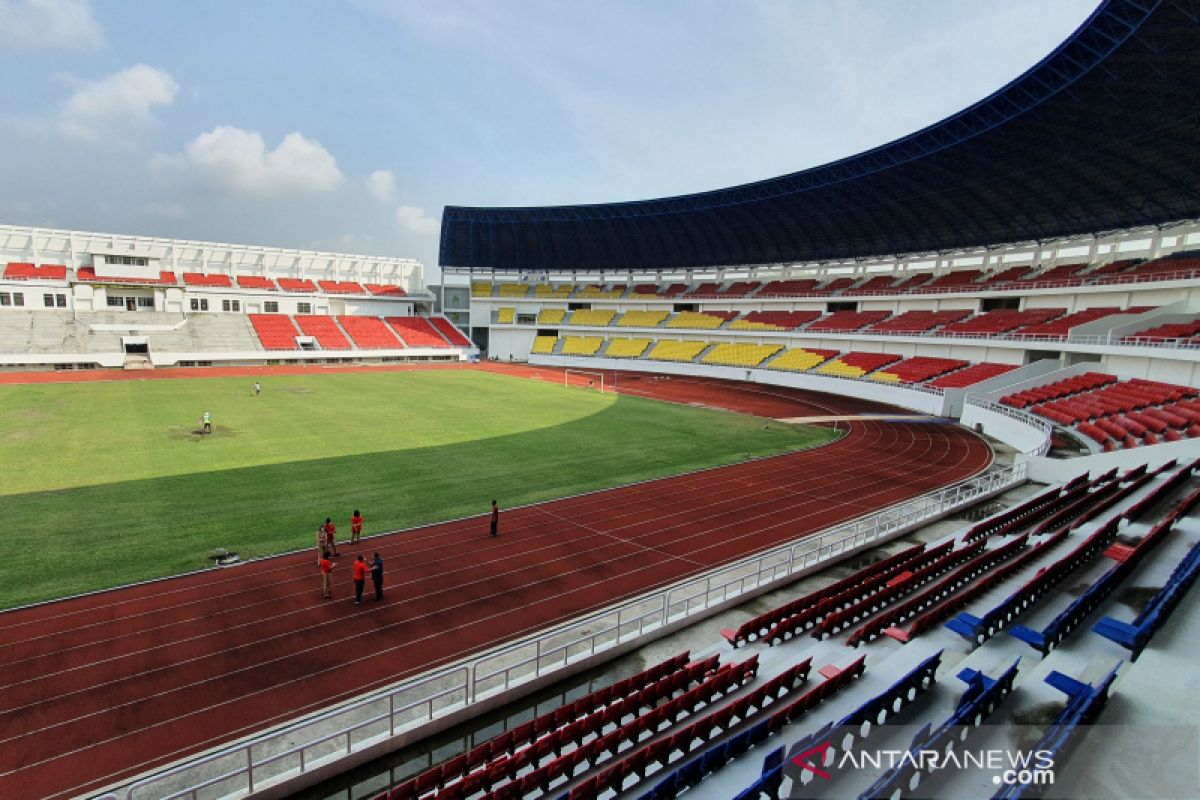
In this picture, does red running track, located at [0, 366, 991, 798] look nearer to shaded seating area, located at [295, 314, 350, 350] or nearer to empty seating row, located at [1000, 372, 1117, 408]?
empty seating row, located at [1000, 372, 1117, 408]

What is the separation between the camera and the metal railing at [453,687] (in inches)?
269

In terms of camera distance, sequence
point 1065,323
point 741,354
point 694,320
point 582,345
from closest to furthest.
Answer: point 1065,323, point 741,354, point 694,320, point 582,345

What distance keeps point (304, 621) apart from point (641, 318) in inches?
2458

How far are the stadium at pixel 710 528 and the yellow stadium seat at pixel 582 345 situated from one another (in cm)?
1632

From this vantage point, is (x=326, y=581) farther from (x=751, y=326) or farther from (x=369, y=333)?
(x=369, y=333)

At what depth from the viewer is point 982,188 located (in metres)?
40.5

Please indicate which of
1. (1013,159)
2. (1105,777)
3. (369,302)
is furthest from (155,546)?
(369,302)

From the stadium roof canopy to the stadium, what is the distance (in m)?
0.34

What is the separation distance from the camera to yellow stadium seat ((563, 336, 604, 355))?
Result: 226 ft

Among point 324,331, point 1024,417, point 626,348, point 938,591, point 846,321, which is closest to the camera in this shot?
point 938,591

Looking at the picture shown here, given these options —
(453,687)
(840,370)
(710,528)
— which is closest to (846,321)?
(840,370)

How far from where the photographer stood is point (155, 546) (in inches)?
547

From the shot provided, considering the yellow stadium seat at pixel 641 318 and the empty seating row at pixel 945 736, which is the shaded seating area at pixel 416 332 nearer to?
the yellow stadium seat at pixel 641 318

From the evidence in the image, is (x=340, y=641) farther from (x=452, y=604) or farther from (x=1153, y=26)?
(x=1153, y=26)
